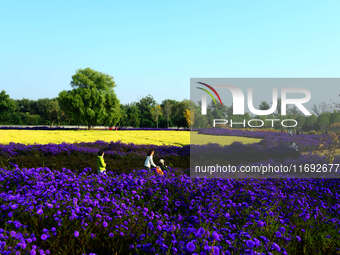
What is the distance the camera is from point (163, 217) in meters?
4.34

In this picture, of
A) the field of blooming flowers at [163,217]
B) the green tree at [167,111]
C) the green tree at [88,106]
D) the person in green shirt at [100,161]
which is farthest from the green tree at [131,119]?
the field of blooming flowers at [163,217]

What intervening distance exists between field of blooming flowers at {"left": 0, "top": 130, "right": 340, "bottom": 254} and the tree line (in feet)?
20.0

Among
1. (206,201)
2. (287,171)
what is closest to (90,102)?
(287,171)

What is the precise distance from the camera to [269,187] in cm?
611

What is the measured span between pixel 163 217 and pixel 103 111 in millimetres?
37332

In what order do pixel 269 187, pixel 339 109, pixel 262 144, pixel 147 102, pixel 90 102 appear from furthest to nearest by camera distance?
pixel 147 102 < pixel 90 102 < pixel 262 144 < pixel 339 109 < pixel 269 187

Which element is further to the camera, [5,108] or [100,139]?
[5,108]

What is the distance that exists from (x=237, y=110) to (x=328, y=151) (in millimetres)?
3704

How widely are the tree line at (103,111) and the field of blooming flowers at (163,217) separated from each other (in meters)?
6.09

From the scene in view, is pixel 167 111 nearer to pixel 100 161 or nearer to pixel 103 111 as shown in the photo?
pixel 103 111

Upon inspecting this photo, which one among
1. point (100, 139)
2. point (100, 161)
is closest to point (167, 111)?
point (100, 139)

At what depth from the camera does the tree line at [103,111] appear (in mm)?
12930

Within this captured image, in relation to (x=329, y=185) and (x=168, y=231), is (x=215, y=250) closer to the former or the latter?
(x=168, y=231)

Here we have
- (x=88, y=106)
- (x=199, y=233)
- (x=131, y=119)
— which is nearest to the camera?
(x=199, y=233)
